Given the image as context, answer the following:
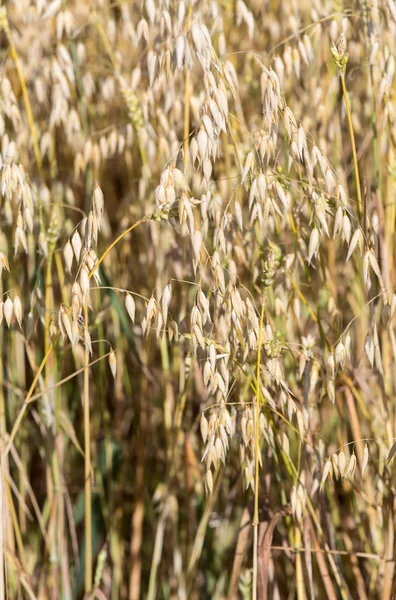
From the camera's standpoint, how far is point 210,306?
1021 mm

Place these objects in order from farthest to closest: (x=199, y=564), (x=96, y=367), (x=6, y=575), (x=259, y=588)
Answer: (x=96, y=367), (x=199, y=564), (x=6, y=575), (x=259, y=588)

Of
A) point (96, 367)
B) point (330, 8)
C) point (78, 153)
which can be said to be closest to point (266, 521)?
point (96, 367)

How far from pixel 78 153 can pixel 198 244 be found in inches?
21.4

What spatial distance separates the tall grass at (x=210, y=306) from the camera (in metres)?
0.77

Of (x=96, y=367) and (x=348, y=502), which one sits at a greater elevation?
(x=96, y=367)

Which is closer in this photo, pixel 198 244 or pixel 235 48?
pixel 198 244

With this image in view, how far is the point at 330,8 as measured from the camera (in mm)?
1168

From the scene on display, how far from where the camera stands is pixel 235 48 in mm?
1338

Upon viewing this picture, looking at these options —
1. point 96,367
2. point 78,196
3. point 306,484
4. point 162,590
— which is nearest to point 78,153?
point 78,196

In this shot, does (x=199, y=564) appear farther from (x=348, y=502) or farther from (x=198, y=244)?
(x=198, y=244)

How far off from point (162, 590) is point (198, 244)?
0.78m

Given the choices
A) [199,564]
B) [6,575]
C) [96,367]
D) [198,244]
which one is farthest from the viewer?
[96,367]

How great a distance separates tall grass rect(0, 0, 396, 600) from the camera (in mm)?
771

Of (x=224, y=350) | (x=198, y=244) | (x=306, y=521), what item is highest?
(x=198, y=244)
